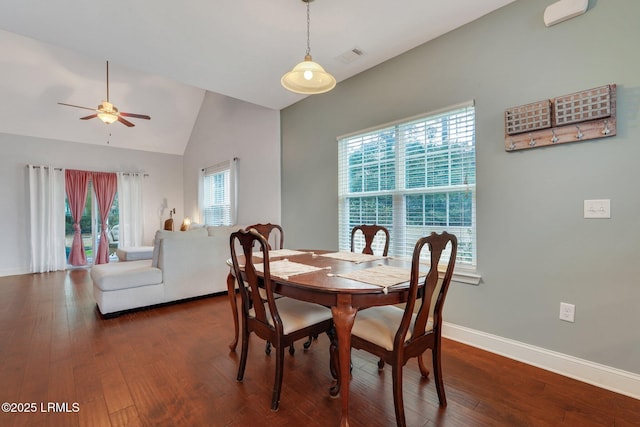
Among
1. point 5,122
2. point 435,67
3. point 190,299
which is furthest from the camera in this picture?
point 5,122

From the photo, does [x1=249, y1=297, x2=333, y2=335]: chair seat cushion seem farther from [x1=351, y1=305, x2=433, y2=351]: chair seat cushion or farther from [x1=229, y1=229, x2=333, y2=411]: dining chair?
[x1=351, y1=305, x2=433, y2=351]: chair seat cushion

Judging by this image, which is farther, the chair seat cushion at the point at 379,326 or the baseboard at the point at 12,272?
the baseboard at the point at 12,272

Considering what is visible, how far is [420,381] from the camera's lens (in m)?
1.87

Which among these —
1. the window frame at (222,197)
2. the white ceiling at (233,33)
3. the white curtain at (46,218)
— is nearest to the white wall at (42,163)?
the white curtain at (46,218)

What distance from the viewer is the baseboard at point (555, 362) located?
171 centimetres

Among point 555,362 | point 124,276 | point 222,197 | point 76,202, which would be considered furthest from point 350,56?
point 76,202

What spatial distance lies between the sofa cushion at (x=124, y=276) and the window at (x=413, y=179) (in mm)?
2245

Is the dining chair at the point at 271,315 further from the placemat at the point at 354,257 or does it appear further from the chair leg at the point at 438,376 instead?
the chair leg at the point at 438,376

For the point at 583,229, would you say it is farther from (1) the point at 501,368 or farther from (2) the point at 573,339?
(1) the point at 501,368

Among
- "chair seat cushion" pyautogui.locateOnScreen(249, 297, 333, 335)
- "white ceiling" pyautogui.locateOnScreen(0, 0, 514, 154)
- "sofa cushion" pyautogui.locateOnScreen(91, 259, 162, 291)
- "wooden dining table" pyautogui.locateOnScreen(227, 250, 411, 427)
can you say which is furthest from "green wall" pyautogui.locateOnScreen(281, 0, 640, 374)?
"sofa cushion" pyautogui.locateOnScreen(91, 259, 162, 291)

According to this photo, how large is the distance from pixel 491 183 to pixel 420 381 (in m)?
1.56

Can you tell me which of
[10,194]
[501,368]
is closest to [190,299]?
[501,368]

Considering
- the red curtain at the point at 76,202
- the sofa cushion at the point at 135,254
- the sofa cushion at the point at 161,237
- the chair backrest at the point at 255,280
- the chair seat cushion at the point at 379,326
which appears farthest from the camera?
the red curtain at the point at 76,202

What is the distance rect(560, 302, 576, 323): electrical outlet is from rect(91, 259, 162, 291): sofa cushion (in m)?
3.82
